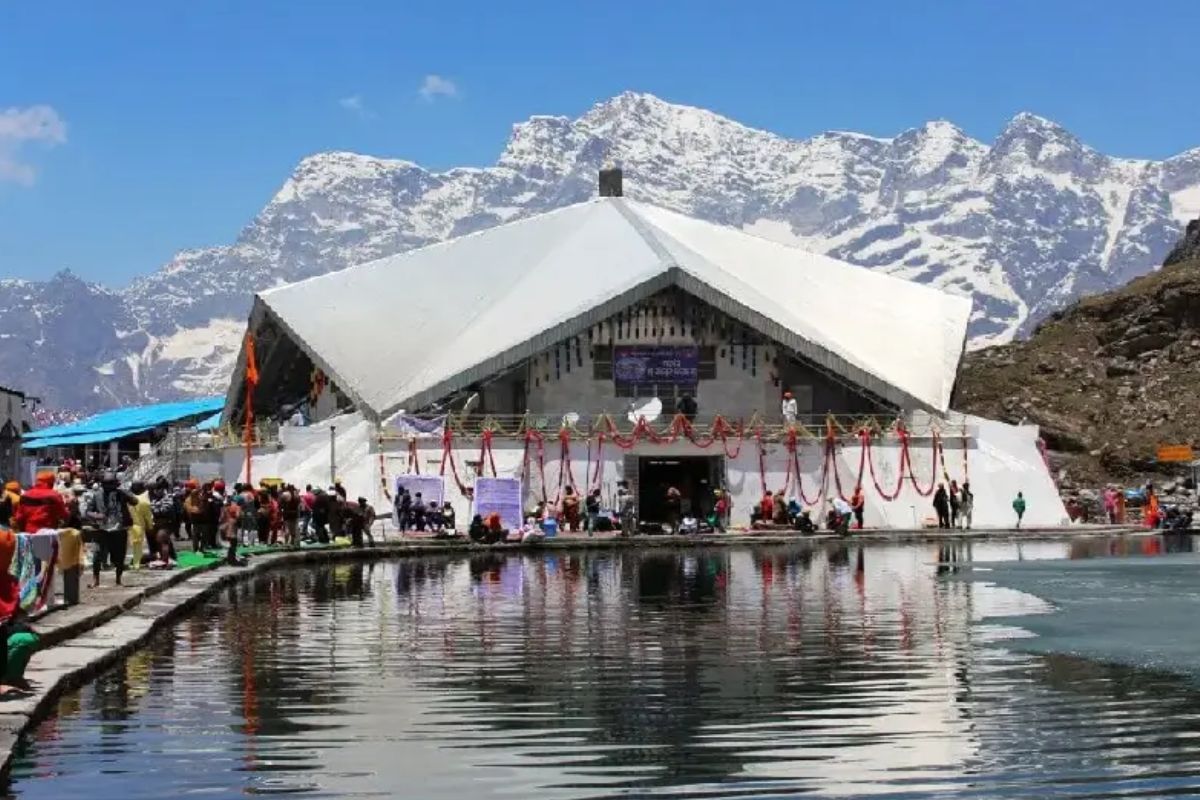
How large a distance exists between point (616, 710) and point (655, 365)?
3750 cm

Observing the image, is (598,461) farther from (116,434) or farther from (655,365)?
(116,434)

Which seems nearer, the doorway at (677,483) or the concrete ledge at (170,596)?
the concrete ledge at (170,596)

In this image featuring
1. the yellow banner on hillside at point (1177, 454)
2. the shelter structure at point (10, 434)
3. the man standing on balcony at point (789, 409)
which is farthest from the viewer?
the yellow banner on hillside at point (1177, 454)

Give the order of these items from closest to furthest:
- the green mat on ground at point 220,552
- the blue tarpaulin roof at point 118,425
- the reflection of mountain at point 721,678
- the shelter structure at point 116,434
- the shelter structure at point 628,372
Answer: the reflection of mountain at point 721,678 < the green mat on ground at point 220,552 < the shelter structure at point 628,372 < the shelter structure at point 116,434 < the blue tarpaulin roof at point 118,425

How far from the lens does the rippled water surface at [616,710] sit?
407 inches

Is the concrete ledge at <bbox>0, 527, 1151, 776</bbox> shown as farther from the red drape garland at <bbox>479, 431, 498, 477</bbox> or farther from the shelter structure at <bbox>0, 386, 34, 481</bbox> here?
the shelter structure at <bbox>0, 386, 34, 481</bbox>

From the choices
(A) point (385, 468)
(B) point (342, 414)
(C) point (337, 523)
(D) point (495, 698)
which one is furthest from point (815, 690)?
(B) point (342, 414)

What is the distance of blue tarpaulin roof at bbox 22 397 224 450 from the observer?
2862 inches

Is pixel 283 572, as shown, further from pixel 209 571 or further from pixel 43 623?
pixel 43 623

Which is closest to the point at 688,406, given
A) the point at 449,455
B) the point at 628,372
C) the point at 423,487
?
the point at 628,372

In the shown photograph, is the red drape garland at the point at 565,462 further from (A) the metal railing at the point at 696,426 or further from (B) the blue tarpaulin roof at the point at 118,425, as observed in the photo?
(B) the blue tarpaulin roof at the point at 118,425

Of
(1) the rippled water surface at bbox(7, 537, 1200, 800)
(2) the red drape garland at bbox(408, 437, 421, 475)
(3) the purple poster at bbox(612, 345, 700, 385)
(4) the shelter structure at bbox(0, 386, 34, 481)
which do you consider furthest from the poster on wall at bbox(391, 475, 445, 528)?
(4) the shelter structure at bbox(0, 386, 34, 481)

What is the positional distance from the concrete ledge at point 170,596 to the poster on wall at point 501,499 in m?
1.66

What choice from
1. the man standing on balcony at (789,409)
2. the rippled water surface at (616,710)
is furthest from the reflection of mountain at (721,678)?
the man standing on balcony at (789,409)
